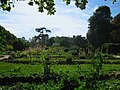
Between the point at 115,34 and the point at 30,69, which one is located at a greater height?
the point at 115,34

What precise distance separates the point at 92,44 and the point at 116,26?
21.5 ft

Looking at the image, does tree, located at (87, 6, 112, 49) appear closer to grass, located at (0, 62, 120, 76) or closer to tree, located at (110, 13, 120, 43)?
tree, located at (110, 13, 120, 43)

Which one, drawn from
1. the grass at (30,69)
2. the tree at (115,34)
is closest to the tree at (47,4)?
the grass at (30,69)

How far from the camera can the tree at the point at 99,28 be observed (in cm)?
6931

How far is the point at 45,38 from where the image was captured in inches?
5202

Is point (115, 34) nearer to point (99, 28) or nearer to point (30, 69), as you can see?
point (99, 28)

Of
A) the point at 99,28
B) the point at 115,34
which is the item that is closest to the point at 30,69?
the point at 115,34

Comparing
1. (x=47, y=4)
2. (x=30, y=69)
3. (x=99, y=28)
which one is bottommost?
(x=30, y=69)

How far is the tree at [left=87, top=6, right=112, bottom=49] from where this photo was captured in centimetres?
6931

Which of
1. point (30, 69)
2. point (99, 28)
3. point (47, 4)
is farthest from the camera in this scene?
point (99, 28)

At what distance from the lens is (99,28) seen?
7094cm

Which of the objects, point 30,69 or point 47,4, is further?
point 30,69

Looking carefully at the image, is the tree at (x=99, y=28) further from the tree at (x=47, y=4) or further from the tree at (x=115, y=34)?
the tree at (x=47, y=4)

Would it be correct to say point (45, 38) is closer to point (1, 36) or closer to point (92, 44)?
point (92, 44)
